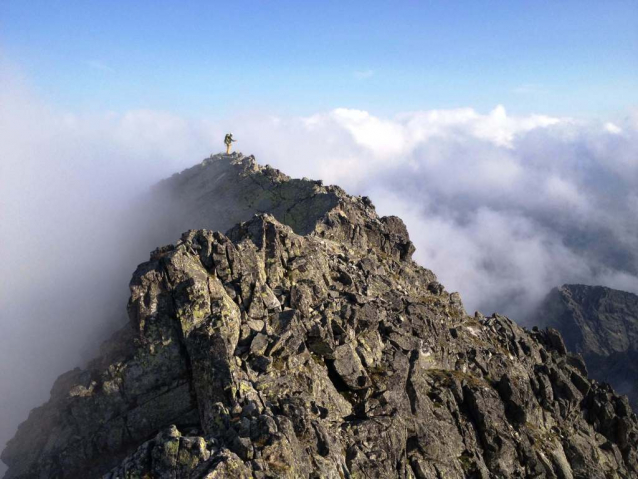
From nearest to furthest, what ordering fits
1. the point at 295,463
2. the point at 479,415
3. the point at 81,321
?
1. the point at 295,463
2. the point at 479,415
3. the point at 81,321

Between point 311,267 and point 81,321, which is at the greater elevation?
point 311,267

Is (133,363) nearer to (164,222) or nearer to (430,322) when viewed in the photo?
(430,322)

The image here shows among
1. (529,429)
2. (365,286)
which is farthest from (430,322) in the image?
(529,429)

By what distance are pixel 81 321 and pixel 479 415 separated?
8762 centimetres

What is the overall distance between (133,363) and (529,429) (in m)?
50.6

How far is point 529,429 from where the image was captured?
62.6 metres

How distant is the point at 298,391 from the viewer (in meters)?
42.8

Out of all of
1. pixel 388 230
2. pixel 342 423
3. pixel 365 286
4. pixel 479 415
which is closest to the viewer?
pixel 342 423

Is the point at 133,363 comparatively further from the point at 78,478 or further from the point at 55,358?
the point at 55,358

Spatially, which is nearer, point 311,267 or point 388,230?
point 311,267

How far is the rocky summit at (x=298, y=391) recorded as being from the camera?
3666 centimetres

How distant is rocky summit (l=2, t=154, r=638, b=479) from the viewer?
36656 mm

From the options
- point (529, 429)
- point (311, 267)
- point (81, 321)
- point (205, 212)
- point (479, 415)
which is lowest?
point (529, 429)

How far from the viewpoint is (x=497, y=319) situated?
88188 millimetres
